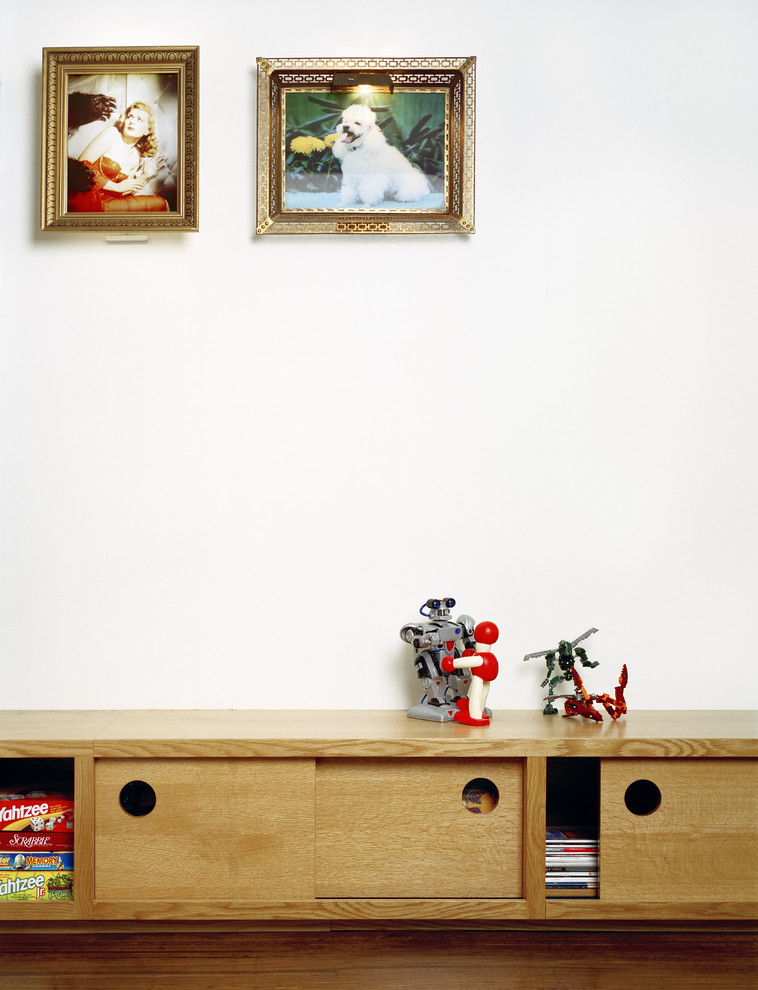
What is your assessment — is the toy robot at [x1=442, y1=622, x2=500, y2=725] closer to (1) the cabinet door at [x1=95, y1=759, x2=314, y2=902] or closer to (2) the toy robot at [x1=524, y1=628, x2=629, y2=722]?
(2) the toy robot at [x1=524, y1=628, x2=629, y2=722]

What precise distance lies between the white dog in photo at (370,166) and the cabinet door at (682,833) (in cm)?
149

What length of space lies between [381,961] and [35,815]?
32.5 inches

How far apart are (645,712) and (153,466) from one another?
1427 millimetres

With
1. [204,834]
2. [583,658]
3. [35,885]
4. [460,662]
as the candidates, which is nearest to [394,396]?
[460,662]

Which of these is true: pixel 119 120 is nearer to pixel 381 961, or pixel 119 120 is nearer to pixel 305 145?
pixel 305 145

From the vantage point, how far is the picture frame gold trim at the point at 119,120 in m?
2.00

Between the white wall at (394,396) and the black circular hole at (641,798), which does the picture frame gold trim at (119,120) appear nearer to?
the white wall at (394,396)

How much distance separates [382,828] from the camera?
1.74 meters

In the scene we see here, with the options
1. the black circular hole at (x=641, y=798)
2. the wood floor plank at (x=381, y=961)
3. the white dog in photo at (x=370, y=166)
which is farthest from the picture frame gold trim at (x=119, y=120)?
the black circular hole at (x=641, y=798)

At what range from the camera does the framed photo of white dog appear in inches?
79.5

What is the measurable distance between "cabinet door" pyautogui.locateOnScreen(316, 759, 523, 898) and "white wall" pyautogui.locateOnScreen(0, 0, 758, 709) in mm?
313

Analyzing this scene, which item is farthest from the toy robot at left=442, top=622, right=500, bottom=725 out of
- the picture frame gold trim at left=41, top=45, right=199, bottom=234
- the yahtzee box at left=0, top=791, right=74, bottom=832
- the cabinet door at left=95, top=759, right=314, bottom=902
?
the picture frame gold trim at left=41, top=45, right=199, bottom=234

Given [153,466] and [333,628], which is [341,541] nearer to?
[333,628]

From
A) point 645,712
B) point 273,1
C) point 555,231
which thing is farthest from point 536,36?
point 645,712
